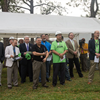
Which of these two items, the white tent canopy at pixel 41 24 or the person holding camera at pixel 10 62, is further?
the white tent canopy at pixel 41 24

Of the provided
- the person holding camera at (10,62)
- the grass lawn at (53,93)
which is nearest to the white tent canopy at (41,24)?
the person holding camera at (10,62)

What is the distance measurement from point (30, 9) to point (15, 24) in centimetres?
737

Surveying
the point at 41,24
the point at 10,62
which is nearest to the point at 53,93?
the point at 10,62

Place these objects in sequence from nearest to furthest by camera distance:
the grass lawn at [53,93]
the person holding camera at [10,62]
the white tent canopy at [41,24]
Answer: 1. the grass lawn at [53,93]
2. the person holding camera at [10,62]
3. the white tent canopy at [41,24]

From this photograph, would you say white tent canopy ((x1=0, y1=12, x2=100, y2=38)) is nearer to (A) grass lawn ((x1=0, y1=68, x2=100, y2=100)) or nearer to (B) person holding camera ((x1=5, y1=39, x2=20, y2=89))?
(B) person holding camera ((x1=5, y1=39, x2=20, y2=89))

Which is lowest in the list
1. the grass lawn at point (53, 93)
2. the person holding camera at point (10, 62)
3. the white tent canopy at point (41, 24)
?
the grass lawn at point (53, 93)

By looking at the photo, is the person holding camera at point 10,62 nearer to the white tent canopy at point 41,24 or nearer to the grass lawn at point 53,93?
the grass lawn at point 53,93

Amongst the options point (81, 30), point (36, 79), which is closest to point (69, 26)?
point (81, 30)

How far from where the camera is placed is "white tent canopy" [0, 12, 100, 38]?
629 cm

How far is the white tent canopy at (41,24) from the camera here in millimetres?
6285

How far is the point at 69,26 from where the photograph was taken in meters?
7.40

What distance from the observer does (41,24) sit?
7.15 meters

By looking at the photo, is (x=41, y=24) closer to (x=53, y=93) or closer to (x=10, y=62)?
(x=10, y=62)

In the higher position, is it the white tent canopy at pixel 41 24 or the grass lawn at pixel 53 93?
the white tent canopy at pixel 41 24
